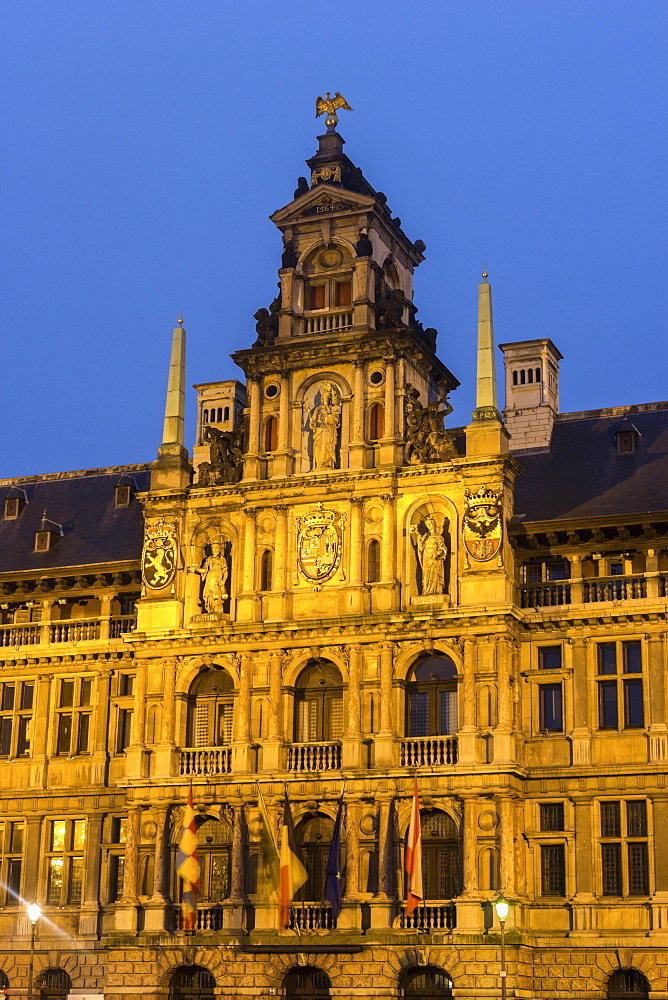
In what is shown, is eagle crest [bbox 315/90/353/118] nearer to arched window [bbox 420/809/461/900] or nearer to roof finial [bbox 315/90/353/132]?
roof finial [bbox 315/90/353/132]

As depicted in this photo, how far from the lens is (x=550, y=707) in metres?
48.4

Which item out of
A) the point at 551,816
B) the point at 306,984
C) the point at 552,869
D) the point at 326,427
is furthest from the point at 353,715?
the point at 326,427

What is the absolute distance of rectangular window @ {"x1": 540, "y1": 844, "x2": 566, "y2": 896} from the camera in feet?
154

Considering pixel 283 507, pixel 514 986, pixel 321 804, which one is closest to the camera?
pixel 514 986

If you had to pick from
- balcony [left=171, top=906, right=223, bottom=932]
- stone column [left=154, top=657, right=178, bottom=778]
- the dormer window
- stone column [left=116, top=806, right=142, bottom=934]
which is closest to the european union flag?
balcony [left=171, top=906, right=223, bottom=932]

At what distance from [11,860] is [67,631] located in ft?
24.8

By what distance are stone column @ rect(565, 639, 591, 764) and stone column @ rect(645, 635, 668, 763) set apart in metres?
1.83

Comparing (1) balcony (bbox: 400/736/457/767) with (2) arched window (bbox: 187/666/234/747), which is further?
(2) arched window (bbox: 187/666/234/747)

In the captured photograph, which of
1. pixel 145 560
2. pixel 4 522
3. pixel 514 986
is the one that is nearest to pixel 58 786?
pixel 145 560

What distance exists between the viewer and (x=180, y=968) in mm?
48438

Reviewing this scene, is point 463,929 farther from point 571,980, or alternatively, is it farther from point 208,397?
point 208,397

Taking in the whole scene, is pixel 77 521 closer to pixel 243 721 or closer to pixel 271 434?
pixel 271 434

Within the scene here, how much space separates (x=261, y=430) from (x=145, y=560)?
5480mm

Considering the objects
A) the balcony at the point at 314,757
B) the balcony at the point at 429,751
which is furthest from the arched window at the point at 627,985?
the balcony at the point at 314,757
